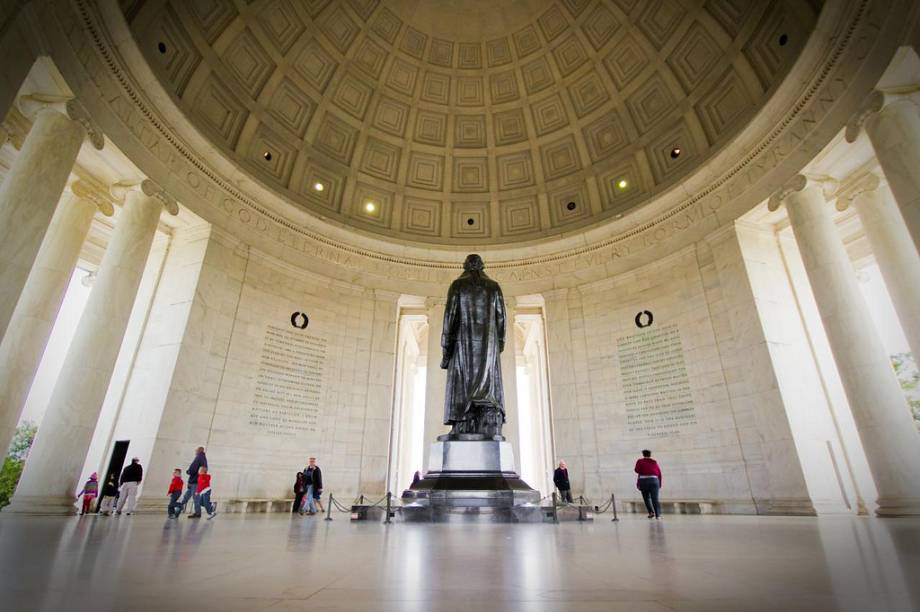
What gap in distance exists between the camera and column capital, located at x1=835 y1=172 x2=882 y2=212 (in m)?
12.0

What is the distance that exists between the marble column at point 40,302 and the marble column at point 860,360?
56.8ft

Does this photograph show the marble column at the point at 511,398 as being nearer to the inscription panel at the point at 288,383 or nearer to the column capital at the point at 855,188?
the inscription panel at the point at 288,383

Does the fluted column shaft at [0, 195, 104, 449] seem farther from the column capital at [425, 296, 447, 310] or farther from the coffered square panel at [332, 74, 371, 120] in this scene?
the column capital at [425, 296, 447, 310]

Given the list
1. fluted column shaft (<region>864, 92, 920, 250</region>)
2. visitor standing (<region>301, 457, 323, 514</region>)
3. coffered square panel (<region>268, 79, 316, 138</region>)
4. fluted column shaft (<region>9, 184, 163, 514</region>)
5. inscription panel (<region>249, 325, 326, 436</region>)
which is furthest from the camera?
coffered square panel (<region>268, 79, 316, 138</region>)

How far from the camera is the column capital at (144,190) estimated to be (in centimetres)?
1240

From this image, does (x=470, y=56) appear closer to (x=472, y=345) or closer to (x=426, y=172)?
(x=426, y=172)

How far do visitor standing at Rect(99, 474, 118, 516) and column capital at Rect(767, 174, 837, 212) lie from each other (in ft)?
59.0

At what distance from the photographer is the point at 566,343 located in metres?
17.3

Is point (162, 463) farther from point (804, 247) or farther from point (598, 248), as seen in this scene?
point (804, 247)

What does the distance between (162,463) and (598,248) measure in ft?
51.2

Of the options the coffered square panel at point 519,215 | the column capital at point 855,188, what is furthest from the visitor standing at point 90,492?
the column capital at point 855,188

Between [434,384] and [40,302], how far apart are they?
11.1 m

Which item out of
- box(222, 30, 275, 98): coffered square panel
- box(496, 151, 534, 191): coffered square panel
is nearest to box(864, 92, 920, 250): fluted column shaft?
box(496, 151, 534, 191): coffered square panel

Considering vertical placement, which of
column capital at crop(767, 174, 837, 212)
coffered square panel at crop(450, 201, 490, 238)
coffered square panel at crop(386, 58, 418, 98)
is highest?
coffered square panel at crop(386, 58, 418, 98)
